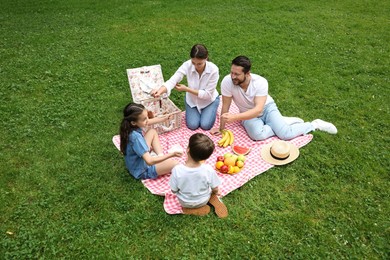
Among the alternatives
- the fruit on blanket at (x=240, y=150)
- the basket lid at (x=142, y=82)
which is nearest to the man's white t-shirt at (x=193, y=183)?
the fruit on blanket at (x=240, y=150)

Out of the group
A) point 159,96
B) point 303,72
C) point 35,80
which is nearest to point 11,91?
point 35,80

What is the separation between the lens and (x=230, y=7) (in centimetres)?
1184

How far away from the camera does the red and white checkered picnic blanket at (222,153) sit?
16.2ft

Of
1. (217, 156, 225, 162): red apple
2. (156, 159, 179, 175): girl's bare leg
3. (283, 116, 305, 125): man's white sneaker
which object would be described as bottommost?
(217, 156, 225, 162): red apple

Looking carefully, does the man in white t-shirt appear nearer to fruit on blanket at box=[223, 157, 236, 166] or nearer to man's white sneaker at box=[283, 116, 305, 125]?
man's white sneaker at box=[283, 116, 305, 125]

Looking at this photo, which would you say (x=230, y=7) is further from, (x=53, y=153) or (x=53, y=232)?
(x=53, y=232)

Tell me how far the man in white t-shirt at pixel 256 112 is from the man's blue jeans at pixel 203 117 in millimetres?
201

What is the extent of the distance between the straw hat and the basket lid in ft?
7.64

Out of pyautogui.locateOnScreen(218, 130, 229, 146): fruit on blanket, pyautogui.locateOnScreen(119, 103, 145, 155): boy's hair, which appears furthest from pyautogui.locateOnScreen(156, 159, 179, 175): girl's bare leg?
pyautogui.locateOnScreen(218, 130, 229, 146): fruit on blanket

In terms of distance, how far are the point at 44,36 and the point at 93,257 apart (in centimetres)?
785

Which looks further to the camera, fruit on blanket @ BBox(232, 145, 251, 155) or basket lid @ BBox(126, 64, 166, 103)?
basket lid @ BBox(126, 64, 166, 103)

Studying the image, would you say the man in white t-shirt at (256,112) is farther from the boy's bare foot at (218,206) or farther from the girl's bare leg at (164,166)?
the boy's bare foot at (218,206)

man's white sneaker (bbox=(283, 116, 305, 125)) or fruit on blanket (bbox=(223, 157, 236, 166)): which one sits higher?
man's white sneaker (bbox=(283, 116, 305, 125))

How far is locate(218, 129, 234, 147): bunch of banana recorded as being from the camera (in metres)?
6.02
